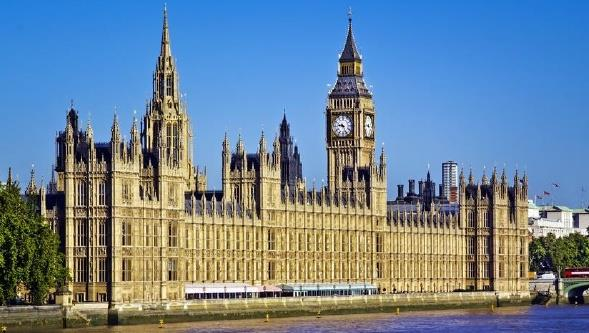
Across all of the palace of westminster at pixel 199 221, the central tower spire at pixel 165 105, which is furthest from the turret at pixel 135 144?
the central tower spire at pixel 165 105

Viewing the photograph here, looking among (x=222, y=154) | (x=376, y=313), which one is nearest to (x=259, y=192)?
(x=222, y=154)

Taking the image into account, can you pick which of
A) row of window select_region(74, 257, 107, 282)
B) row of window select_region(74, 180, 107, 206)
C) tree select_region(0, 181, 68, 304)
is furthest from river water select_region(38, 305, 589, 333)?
row of window select_region(74, 180, 107, 206)

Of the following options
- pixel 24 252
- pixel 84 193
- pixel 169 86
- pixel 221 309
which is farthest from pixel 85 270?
pixel 169 86

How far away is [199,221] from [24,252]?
26.7 meters

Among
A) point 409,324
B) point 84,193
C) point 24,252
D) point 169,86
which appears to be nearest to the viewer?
point 24,252

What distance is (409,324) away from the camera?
146 m

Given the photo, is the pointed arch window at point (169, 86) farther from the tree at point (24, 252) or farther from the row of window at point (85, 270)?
the tree at point (24, 252)

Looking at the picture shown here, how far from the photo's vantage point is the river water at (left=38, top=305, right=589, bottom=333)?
134 m

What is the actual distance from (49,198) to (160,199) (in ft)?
27.7

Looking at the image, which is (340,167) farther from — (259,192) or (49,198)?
(49,198)

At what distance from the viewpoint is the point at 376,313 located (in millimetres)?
168250

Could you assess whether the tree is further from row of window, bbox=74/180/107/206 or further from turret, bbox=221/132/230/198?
turret, bbox=221/132/230/198

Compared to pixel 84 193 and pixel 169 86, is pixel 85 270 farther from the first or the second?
pixel 169 86

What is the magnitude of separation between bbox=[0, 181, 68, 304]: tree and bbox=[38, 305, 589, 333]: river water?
4953mm
